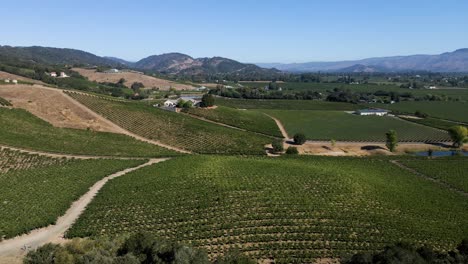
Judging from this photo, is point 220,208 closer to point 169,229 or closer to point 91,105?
point 169,229

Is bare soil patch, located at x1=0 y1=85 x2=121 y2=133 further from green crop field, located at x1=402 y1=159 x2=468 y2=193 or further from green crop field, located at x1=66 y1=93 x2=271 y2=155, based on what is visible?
green crop field, located at x1=402 y1=159 x2=468 y2=193

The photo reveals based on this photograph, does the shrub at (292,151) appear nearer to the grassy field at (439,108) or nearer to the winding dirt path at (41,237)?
the winding dirt path at (41,237)

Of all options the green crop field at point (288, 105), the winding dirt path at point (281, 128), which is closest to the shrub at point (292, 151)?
the winding dirt path at point (281, 128)

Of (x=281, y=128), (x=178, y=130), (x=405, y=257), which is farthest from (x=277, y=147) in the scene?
(x=405, y=257)

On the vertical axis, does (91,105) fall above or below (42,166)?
above

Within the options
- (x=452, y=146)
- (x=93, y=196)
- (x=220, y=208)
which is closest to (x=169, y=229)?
(x=220, y=208)

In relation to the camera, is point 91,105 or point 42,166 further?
point 91,105
